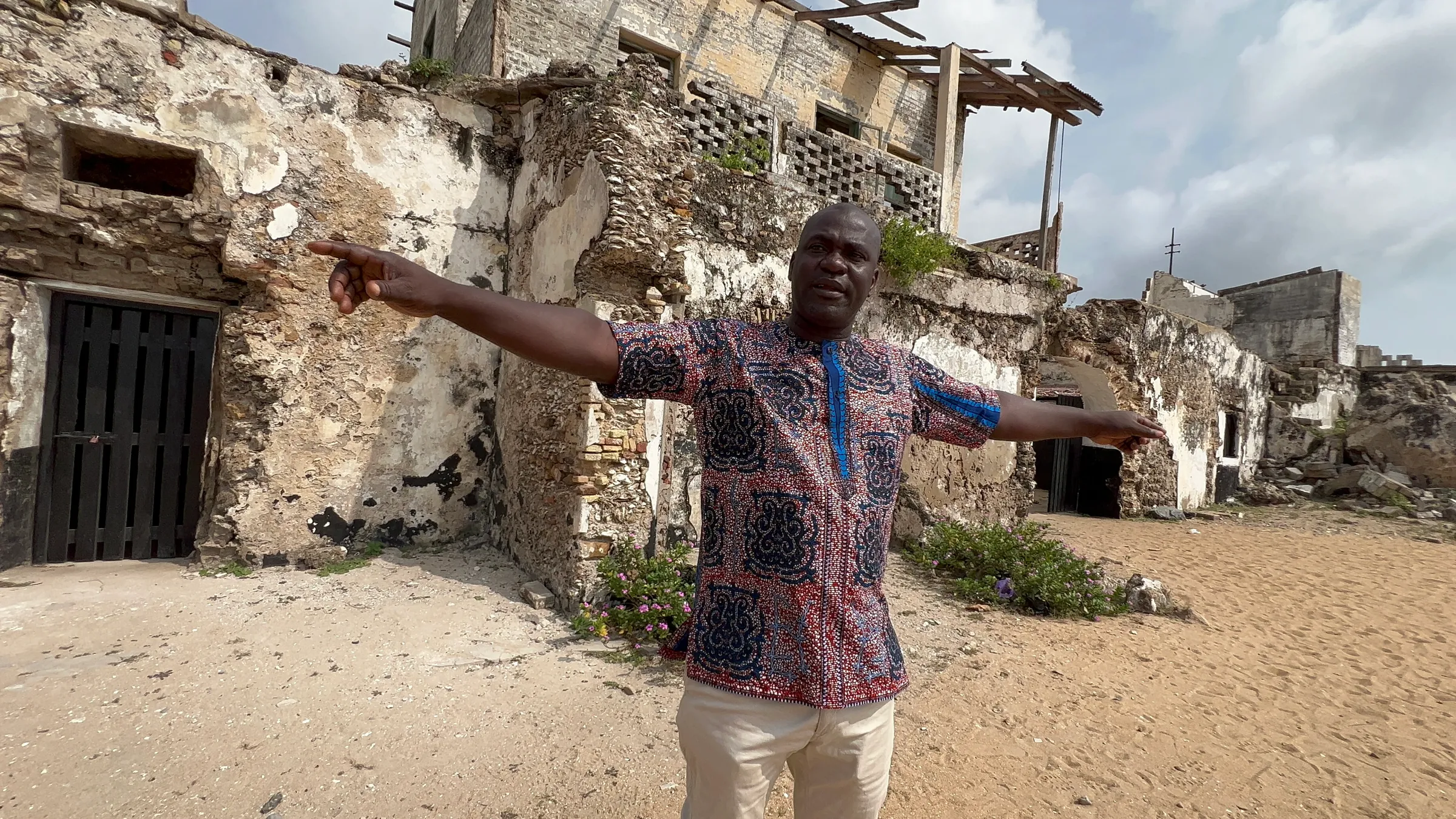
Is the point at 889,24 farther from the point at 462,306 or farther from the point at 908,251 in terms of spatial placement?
the point at 462,306

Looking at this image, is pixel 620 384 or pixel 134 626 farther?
pixel 134 626

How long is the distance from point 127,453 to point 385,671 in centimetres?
311

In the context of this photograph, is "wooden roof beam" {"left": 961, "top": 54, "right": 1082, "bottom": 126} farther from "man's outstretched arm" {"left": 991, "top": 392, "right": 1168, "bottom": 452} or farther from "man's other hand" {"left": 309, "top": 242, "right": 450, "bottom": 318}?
"man's other hand" {"left": 309, "top": 242, "right": 450, "bottom": 318}

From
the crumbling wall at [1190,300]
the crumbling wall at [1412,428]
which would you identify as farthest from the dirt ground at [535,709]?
the crumbling wall at [1190,300]

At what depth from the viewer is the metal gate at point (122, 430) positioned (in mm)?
4629

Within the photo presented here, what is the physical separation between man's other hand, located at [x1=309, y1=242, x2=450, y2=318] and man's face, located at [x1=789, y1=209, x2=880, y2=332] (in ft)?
2.37

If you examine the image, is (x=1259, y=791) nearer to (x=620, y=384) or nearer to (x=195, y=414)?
(x=620, y=384)

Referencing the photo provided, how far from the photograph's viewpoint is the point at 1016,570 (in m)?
5.62

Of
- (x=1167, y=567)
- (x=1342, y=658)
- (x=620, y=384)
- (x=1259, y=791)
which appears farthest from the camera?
(x=1167, y=567)

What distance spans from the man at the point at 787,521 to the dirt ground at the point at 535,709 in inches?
54.6

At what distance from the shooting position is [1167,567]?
717cm

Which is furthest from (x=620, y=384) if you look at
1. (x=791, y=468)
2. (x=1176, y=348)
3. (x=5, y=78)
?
(x=1176, y=348)

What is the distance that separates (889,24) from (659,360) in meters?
12.5

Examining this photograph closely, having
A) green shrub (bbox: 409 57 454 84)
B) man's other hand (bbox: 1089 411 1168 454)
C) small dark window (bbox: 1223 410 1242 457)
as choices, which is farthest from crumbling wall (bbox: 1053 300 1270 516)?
man's other hand (bbox: 1089 411 1168 454)
